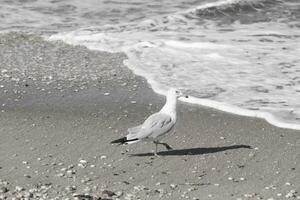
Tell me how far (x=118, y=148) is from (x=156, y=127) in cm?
50

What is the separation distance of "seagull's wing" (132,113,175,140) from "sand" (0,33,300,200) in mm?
241

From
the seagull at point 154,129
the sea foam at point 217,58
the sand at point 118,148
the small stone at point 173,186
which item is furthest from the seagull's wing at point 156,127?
the sea foam at point 217,58

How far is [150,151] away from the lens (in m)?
6.74

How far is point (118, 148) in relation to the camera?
668 centimetres

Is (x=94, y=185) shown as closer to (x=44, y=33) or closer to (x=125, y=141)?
(x=125, y=141)

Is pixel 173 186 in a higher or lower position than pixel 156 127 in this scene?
lower

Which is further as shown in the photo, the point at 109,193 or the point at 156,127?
the point at 156,127

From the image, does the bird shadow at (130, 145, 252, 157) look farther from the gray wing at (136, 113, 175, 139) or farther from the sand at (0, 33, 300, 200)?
the gray wing at (136, 113, 175, 139)

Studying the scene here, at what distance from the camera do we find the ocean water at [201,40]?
28.9 ft

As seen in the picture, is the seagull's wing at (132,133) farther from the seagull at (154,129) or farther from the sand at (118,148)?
the sand at (118,148)

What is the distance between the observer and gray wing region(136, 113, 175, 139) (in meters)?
6.36

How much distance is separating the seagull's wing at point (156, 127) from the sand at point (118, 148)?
241 mm

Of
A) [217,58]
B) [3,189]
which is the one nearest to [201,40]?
[217,58]

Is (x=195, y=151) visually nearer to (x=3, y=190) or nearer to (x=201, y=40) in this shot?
(x=3, y=190)
